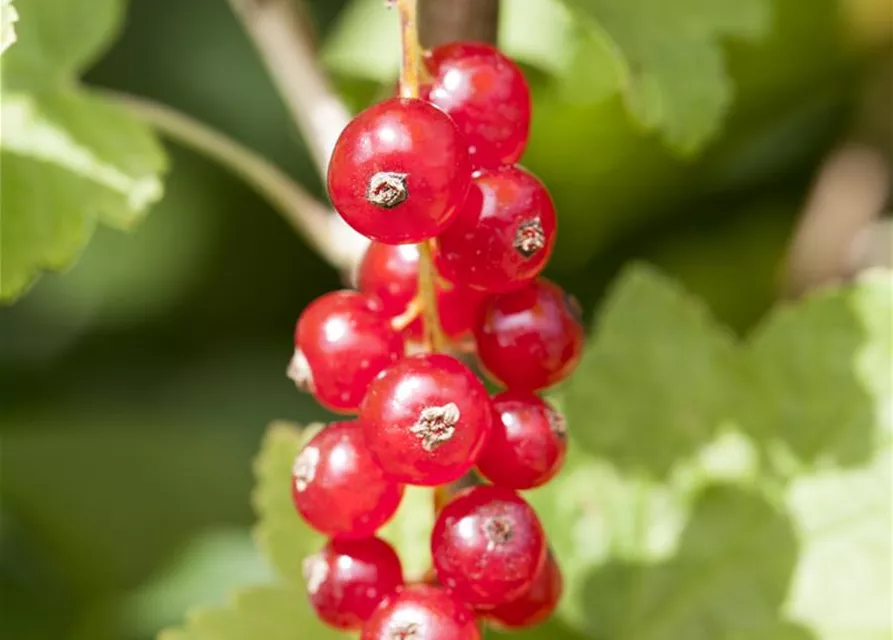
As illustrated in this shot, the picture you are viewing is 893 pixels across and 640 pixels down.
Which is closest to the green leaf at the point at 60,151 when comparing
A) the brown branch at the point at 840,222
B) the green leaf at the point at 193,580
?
the green leaf at the point at 193,580

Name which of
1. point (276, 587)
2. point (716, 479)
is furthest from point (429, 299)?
point (716, 479)

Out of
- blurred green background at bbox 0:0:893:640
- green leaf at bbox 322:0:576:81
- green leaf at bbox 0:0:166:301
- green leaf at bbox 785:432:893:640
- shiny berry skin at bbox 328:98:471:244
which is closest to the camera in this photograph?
shiny berry skin at bbox 328:98:471:244

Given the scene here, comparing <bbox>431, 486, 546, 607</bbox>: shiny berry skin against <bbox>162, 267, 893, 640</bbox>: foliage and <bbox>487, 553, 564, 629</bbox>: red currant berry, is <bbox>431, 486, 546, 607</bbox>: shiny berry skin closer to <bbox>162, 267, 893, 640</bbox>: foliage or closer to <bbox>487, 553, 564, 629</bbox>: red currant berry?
<bbox>487, 553, 564, 629</bbox>: red currant berry

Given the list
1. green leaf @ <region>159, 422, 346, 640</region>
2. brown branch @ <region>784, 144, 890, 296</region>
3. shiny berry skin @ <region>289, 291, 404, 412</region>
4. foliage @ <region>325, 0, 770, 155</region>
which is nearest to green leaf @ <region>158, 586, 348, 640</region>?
green leaf @ <region>159, 422, 346, 640</region>

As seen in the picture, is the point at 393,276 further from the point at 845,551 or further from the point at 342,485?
the point at 845,551

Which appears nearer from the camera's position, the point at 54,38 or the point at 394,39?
the point at 54,38

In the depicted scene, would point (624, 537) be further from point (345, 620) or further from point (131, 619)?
point (131, 619)
